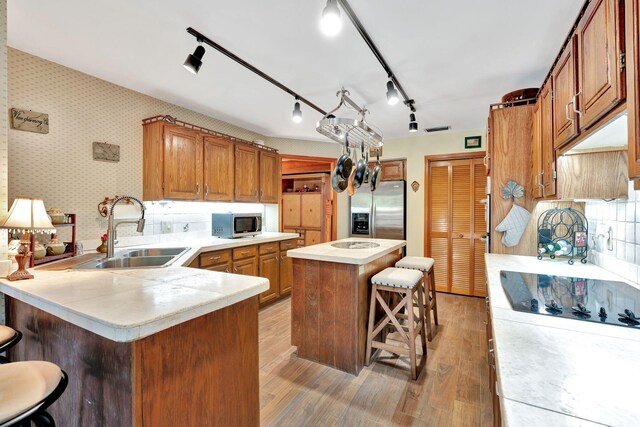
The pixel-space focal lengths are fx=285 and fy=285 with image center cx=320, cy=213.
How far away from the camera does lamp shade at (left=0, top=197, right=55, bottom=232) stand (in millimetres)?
1498

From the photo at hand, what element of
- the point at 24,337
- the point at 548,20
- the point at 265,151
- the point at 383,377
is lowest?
the point at 383,377

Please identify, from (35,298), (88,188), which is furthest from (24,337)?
(88,188)

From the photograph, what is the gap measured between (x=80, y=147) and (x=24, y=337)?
68.2 inches

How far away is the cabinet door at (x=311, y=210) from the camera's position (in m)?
6.11

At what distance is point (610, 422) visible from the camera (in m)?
0.51

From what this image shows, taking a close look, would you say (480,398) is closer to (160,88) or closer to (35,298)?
(35,298)

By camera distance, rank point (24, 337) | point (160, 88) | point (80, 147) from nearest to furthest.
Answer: point (24, 337)
point (80, 147)
point (160, 88)

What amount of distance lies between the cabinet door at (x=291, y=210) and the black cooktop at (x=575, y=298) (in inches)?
196

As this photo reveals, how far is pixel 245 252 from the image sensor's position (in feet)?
11.2

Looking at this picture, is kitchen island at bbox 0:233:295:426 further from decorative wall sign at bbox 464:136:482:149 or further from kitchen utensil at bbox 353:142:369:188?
decorative wall sign at bbox 464:136:482:149

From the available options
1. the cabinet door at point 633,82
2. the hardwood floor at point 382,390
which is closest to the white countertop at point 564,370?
the cabinet door at point 633,82

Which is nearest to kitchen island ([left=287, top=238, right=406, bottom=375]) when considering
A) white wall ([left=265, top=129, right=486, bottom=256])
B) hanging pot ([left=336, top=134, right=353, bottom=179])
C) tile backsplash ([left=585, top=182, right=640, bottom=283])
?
hanging pot ([left=336, top=134, right=353, bottom=179])

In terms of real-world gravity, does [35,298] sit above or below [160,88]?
below

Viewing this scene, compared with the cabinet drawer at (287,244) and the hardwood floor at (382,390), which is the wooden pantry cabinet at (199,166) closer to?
the cabinet drawer at (287,244)
